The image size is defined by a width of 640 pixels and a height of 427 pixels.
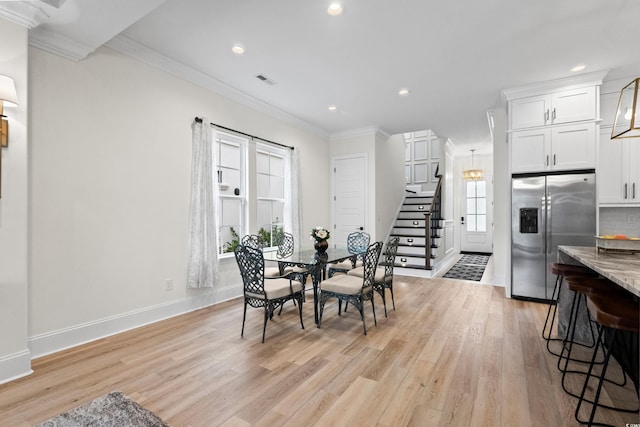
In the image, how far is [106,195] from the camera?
303cm

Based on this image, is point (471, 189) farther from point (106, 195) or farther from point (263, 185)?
point (106, 195)

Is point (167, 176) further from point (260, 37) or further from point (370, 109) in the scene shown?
point (370, 109)

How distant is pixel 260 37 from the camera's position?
306 centimetres

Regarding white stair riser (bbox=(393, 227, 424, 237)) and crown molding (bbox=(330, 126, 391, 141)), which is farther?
white stair riser (bbox=(393, 227, 424, 237))

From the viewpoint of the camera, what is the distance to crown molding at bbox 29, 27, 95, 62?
256cm

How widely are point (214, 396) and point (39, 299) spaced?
72.9 inches

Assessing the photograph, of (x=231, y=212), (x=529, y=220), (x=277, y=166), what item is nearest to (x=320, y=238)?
(x=231, y=212)

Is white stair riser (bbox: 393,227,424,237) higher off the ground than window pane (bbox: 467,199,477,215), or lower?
lower

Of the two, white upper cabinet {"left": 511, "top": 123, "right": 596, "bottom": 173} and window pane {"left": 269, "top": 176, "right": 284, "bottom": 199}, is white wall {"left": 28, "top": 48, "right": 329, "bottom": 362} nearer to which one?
window pane {"left": 269, "top": 176, "right": 284, "bottom": 199}

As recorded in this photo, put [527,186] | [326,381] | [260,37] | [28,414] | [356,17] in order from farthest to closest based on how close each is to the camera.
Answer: [527,186] < [260,37] < [356,17] < [326,381] < [28,414]

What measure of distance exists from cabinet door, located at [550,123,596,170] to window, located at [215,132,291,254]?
4.01 meters

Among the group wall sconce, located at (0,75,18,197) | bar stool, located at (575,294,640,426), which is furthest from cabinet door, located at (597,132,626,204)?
wall sconce, located at (0,75,18,197)

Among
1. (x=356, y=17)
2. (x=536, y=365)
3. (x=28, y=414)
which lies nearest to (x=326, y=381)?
Answer: (x=536, y=365)

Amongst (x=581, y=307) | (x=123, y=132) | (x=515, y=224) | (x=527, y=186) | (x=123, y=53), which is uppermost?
(x=123, y=53)
